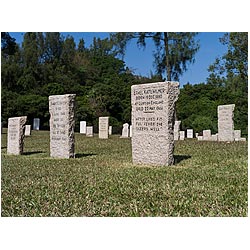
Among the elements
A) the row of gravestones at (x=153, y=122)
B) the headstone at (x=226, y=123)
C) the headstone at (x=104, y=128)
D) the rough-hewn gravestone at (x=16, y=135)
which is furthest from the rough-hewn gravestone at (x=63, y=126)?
the headstone at (x=104, y=128)

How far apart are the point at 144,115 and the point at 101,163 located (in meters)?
1.08

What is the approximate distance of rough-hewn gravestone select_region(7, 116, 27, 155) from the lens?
848 centimetres

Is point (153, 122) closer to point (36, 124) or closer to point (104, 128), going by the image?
point (104, 128)

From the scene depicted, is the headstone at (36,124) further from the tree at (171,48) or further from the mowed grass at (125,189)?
the mowed grass at (125,189)

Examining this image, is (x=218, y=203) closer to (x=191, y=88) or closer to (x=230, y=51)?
(x=230, y=51)

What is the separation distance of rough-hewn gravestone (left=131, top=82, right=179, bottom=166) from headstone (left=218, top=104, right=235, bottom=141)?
6.86 meters

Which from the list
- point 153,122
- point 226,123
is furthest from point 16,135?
point 226,123

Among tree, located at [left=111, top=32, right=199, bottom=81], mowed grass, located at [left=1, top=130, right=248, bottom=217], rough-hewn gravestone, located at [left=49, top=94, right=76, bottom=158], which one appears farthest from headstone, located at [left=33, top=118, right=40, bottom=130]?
mowed grass, located at [left=1, top=130, right=248, bottom=217]

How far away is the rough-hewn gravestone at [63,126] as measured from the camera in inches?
296

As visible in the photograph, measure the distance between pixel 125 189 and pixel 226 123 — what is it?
9035 millimetres

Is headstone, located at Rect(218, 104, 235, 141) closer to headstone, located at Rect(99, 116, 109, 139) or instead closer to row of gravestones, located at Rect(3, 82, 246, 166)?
headstone, located at Rect(99, 116, 109, 139)

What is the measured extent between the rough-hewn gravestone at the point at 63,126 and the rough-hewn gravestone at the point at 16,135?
977mm

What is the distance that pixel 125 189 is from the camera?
14.1ft

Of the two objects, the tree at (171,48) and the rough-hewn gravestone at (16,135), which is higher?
the tree at (171,48)
